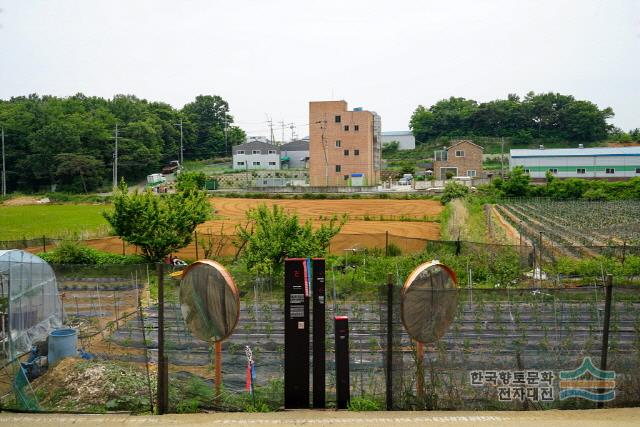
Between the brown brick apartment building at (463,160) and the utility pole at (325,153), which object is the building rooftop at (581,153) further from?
the utility pole at (325,153)

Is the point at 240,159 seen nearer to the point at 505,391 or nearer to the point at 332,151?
the point at 332,151

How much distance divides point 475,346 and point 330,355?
181cm

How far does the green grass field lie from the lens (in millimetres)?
31078

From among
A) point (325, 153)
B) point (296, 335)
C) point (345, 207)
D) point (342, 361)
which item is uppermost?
point (325, 153)

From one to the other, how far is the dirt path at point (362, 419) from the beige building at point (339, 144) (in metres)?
61.8

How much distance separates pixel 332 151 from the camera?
69.4 m

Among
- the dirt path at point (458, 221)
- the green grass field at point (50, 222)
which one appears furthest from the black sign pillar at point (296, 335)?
the green grass field at point (50, 222)

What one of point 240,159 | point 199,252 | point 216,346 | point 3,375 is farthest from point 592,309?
point 240,159

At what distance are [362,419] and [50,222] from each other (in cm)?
3782

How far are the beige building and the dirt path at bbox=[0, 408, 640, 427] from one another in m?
61.8

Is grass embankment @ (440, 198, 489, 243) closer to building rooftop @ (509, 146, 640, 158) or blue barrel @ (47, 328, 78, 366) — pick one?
blue barrel @ (47, 328, 78, 366)

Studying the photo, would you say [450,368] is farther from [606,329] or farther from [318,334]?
[606,329]

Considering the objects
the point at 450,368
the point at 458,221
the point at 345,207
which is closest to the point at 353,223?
the point at 458,221

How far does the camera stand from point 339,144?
227 ft
